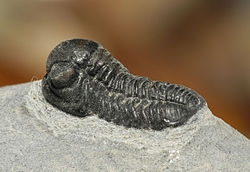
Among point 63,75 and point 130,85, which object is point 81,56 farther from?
point 130,85

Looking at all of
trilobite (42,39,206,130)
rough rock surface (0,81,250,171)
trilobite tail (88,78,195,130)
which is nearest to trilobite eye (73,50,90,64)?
trilobite (42,39,206,130)

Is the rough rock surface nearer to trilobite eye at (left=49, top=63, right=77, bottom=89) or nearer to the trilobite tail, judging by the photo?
the trilobite tail

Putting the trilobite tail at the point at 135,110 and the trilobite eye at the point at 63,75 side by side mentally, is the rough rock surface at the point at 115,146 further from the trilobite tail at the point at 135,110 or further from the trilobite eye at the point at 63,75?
the trilobite eye at the point at 63,75

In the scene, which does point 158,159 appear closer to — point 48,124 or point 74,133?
point 74,133

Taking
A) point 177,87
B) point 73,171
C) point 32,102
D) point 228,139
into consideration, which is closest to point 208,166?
point 228,139

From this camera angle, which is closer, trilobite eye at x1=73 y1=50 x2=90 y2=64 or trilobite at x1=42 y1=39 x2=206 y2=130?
trilobite at x1=42 y1=39 x2=206 y2=130

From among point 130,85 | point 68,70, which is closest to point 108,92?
point 130,85

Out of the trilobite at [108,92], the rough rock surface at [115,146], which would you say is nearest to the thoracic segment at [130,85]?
the trilobite at [108,92]
